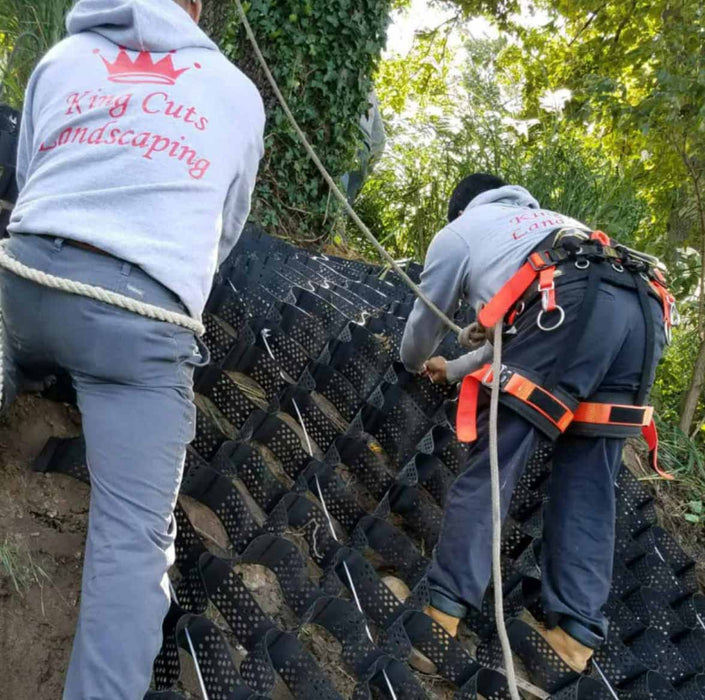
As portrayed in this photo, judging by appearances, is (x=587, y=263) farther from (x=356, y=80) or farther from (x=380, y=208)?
(x=380, y=208)

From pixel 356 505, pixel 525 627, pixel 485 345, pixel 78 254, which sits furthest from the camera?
pixel 485 345

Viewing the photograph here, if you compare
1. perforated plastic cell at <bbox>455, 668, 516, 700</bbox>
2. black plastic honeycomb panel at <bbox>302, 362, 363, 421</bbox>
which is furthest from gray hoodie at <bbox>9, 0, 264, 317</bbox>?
black plastic honeycomb panel at <bbox>302, 362, 363, 421</bbox>

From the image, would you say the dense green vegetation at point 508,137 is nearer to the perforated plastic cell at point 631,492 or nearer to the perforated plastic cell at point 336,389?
the perforated plastic cell at point 631,492

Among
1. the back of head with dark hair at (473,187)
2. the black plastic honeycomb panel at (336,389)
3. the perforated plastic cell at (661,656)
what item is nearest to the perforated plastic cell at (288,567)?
the black plastic honeycomb panel at (336,389)

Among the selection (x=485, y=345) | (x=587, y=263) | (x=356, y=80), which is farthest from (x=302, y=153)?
(x=587, y=263)

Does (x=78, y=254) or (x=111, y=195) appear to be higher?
(x=111, y=195)

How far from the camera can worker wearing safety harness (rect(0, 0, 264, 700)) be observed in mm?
1736

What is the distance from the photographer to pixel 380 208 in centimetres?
827

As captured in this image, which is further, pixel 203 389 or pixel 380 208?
pixel 380 208

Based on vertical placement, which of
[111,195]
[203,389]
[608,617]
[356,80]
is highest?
[356,80]

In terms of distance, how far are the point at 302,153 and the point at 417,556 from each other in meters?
3.37

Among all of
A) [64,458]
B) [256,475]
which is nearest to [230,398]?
[256,475]

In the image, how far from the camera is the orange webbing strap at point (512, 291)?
274 cm

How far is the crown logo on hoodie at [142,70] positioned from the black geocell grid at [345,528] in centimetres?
103
